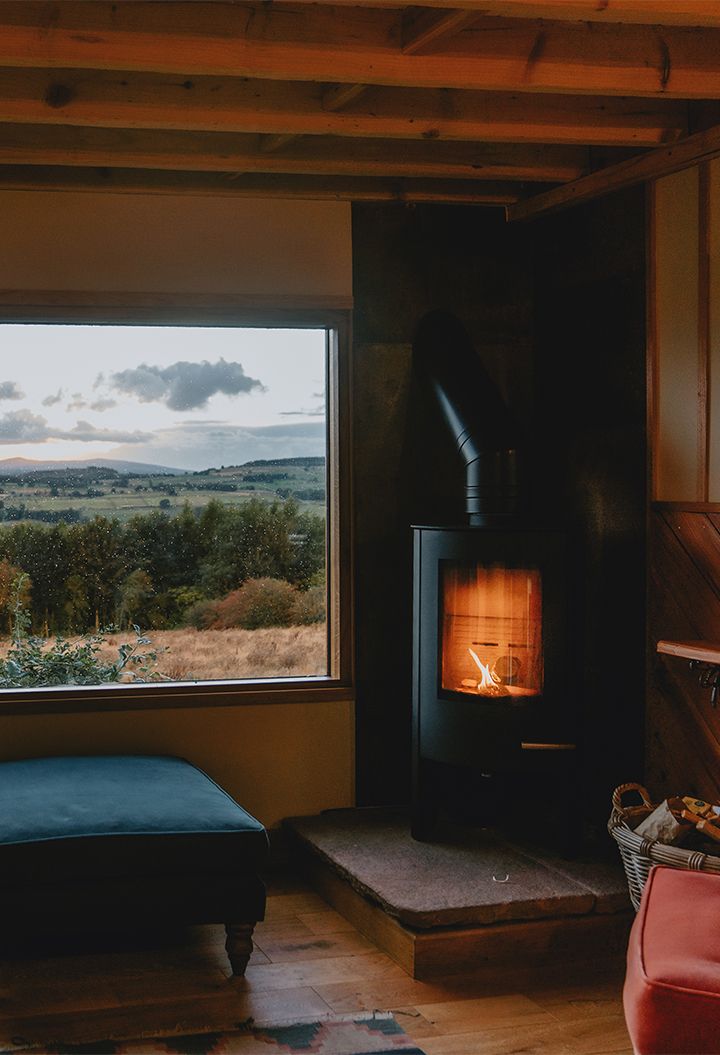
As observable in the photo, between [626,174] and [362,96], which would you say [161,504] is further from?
[626,174]

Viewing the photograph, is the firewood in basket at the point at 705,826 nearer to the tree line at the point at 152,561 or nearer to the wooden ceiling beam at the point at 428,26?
the tree line at the point at 152,561

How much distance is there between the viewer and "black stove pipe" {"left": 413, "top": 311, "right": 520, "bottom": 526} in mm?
4012

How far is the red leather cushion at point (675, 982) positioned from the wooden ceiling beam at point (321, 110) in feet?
7.59

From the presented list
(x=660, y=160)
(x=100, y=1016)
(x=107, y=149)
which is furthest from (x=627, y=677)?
(x=107, y=149)

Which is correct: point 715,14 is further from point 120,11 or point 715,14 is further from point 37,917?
point 37,917

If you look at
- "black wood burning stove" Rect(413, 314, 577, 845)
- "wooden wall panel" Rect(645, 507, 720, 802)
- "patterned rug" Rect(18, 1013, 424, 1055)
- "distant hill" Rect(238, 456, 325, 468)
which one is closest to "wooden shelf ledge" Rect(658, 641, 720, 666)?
"wooden wall panel" Rect(645, 507, 720, 802)

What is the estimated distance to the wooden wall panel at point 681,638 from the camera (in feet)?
12.0

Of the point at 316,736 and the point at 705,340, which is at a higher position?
the point at 705,340

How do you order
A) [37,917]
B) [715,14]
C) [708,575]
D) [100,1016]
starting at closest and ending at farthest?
1. [715,14]
2. [100,1016]
3. [37,917]
4. [708,575]

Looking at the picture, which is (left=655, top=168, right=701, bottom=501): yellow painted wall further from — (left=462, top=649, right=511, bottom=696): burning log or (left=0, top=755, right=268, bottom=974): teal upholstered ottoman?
(left=0, top=755, right=268, bottom=974): teal upholstered ottoman

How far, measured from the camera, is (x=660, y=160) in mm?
3787

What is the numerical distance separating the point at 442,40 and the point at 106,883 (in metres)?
2.48

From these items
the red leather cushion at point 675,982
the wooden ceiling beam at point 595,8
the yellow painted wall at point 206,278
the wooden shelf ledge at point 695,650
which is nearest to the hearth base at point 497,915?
the yellow painted wall at point 206,278

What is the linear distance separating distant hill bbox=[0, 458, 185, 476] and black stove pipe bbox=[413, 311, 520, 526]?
104 cm
